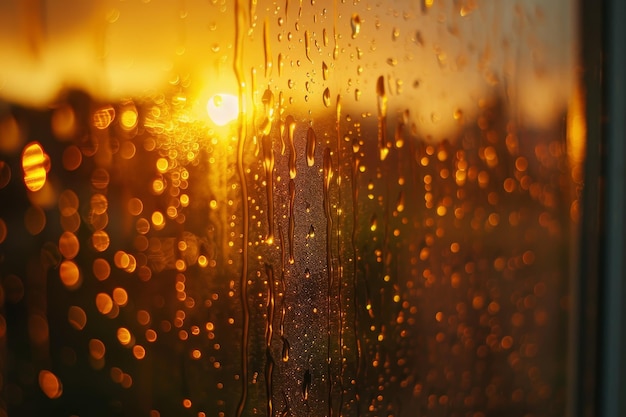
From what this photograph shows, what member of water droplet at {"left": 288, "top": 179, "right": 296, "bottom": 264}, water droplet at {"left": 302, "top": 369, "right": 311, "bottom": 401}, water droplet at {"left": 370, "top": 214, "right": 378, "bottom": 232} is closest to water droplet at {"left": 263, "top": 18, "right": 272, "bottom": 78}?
water droplet at {"left": 288, "top": 179, "right": 296, "bottom": 264}

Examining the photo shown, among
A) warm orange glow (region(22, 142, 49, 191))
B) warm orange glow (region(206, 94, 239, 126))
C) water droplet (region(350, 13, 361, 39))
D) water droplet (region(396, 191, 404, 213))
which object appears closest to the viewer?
warm orange glow (region(22, 142, 49, 191))

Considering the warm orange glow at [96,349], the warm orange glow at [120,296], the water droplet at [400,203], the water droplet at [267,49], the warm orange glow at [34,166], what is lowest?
the warm orange glow at [96,349]

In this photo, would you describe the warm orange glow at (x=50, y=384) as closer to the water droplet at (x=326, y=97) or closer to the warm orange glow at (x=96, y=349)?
the warm orange glow at (x=96, y=349)

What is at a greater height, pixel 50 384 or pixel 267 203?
pixel 267 203

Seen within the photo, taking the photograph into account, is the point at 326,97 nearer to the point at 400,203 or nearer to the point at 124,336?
the point at 400,203

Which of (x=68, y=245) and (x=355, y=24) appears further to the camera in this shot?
(x=355, y=24)

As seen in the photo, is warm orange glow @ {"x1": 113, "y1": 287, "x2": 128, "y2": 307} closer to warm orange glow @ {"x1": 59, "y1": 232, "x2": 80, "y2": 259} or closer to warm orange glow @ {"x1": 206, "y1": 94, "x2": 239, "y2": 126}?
warm orange glow @ {"x1": 59, "y1": 232, "x2": 80, "y2": 259}

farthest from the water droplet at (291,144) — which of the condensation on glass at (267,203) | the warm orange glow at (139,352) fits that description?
the warm orange glow at (139,352)

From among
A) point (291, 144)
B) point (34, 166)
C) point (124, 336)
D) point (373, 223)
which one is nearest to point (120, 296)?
point (124, 336)
